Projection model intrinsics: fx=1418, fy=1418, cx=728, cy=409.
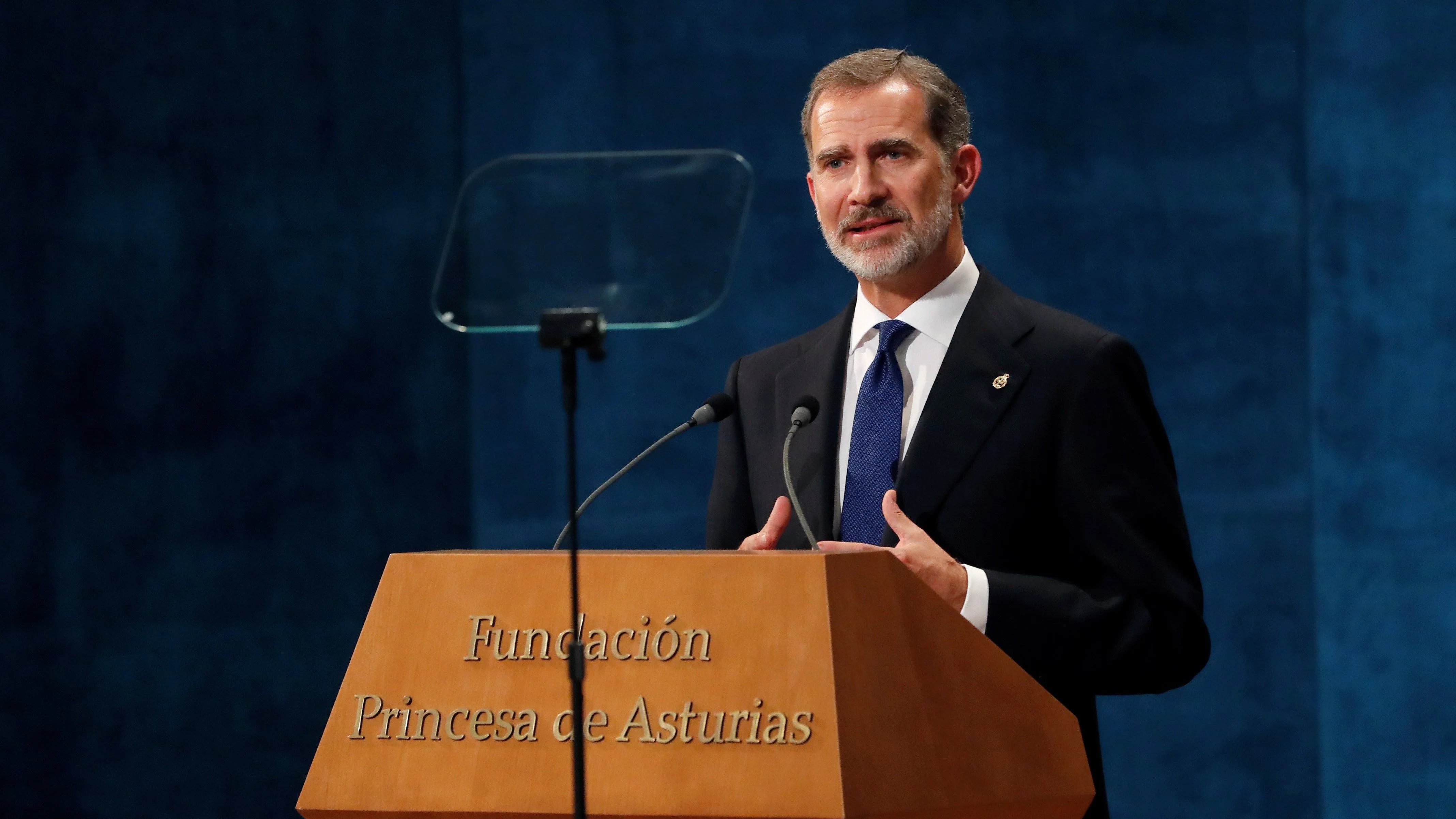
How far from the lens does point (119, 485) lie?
11.8ft

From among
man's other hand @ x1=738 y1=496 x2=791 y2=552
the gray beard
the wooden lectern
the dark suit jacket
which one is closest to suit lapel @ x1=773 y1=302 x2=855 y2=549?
the dark suit jacket

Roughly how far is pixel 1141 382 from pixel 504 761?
1072 millimetres

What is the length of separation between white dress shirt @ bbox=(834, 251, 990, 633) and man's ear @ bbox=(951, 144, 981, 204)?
0.32ft

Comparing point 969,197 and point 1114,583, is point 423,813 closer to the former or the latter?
point 1114,583

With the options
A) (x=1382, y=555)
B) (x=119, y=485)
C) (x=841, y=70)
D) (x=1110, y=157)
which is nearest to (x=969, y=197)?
(x=1110, y=157)

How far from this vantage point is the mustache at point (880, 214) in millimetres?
2021

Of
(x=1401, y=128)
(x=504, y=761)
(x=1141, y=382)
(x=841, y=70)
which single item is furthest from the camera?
(x=1401, y=128)

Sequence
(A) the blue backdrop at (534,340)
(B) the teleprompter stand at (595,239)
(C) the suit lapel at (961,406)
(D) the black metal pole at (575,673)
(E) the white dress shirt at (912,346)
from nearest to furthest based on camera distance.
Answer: (D) the black metal pole at (575,673)
(B) the teleprompter stand at (595,239)
(C) the suit lapel at (961,406)
(E) the white dress shirt at (912,346)
(A) the blue backdrop at (534,340)

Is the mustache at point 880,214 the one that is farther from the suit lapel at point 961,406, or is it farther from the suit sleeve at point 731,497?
the suit sleeve at point 731,497

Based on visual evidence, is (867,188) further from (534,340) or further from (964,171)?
(534,340)

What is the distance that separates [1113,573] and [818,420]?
47 cm

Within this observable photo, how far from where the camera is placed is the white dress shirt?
6.48ft

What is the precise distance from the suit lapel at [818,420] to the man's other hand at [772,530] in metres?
0.22

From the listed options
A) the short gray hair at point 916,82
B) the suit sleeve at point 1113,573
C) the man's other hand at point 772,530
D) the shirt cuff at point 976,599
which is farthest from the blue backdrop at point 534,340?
the shirt cuff at point 976,599
